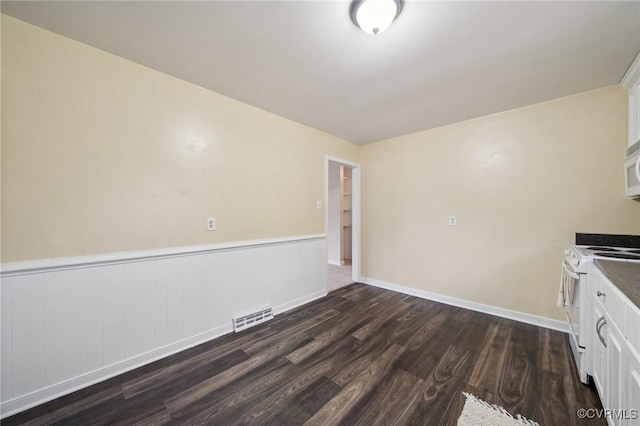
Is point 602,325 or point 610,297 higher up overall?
point 610,297

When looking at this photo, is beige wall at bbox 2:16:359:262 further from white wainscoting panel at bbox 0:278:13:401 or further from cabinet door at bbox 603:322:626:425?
cabinet door at bbox 603:322:626:425

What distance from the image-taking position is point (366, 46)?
1660mm

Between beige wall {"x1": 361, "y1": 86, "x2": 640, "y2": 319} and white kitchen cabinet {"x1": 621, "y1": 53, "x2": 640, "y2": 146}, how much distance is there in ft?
0.38

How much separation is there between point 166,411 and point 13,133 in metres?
2.01

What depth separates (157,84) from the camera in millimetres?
1987

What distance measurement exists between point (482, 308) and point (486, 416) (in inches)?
70.4

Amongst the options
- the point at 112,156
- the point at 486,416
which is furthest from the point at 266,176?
the point at 486,416

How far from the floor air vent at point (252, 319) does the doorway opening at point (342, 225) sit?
5.17 ft

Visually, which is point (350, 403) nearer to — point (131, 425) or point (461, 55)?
point (131, 425)

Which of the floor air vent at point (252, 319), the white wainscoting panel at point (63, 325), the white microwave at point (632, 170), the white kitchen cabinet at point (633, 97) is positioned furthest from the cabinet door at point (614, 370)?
the white wainscoting panel at point (63, 325)

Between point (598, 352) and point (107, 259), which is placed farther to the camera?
point (107, 259)

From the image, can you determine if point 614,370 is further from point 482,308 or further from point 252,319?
point 252,319

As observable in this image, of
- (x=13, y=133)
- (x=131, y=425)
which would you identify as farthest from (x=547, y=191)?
(x=13, y=133)

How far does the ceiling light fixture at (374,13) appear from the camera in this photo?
50.7 inches
